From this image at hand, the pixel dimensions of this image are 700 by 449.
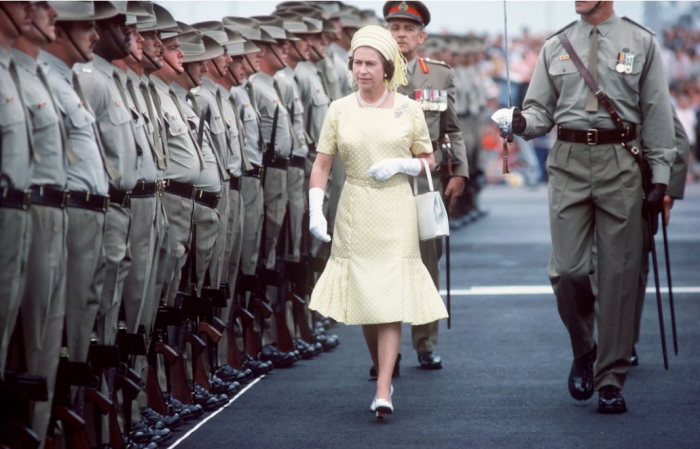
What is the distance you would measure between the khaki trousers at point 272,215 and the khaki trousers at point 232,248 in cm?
76

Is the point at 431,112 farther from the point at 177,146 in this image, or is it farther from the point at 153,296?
the point at 153,296

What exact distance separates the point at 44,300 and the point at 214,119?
3.09m

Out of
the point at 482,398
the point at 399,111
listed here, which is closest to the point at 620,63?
the point at 399,111

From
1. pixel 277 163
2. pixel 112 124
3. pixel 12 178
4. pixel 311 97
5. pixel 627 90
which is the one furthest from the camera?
pixel 311 97

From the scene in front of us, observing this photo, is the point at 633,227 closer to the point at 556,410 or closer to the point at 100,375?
the point at 556,410

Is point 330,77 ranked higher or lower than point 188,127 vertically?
higher

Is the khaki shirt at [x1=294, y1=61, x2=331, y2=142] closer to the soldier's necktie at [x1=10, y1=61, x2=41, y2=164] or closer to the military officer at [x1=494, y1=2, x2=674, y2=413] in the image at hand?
the military officer at [x1=494, y1=2, x2=674, y2=413]

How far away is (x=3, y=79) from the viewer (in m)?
5.67

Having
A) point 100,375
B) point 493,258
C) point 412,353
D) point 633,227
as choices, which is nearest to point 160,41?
point 100,375

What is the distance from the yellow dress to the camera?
26.6 ft

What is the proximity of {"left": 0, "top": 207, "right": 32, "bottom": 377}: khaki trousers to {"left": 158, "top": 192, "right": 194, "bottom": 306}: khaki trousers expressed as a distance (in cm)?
223

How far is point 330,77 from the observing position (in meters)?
12.2

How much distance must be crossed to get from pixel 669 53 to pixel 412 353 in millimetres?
25675

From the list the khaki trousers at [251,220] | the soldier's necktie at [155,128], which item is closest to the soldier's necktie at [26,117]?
the soldier's necktie at [155,128]
